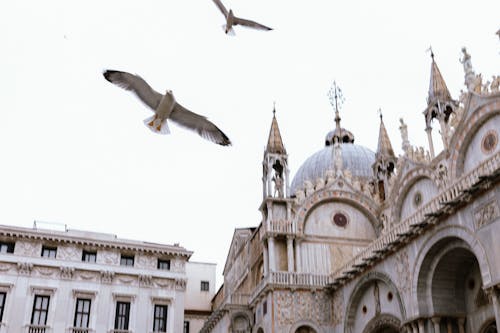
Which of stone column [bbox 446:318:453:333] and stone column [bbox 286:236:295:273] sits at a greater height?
stone column [bbox 286:236:295:273]

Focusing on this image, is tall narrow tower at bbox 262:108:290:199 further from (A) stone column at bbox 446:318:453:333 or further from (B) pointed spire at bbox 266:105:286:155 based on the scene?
(A) stone column at bbox 446:318:453:333

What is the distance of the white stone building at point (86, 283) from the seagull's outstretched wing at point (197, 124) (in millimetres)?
30119

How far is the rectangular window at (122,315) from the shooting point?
37781 millimetres

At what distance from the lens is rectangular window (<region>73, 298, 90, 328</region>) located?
37.1 meters

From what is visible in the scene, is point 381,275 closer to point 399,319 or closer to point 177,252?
point 399,319

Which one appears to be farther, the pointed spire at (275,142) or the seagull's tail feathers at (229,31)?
the pointed spire at (275,142)

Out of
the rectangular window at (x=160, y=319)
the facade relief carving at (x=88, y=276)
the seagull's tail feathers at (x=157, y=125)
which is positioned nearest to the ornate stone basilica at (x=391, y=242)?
the rectangular window at (x=160, y=319)

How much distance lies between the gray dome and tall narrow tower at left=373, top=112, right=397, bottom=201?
9.03 metres

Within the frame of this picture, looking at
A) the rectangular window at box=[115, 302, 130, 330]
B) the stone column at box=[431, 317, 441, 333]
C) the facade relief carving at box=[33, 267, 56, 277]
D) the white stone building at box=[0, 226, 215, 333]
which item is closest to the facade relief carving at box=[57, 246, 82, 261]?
the white stone building at box=[0, 226, 215, 333]

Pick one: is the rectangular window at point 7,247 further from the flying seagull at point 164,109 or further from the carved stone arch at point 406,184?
the flying seagull at point 164,109

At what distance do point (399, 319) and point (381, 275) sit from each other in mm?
2157

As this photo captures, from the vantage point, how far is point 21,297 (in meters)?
36.3

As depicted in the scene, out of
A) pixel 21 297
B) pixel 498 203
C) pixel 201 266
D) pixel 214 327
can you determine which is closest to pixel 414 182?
pixel 498 203

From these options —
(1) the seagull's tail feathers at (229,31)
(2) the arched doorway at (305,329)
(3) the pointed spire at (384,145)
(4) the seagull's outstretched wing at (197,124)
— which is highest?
(3) the pointed spire at (384,145)
